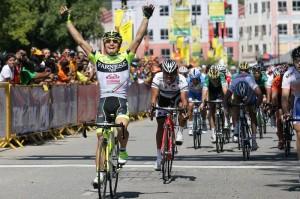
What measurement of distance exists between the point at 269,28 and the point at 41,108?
403ft

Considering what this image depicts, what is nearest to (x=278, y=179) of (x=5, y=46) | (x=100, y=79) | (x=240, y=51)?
(x=100, y=79)

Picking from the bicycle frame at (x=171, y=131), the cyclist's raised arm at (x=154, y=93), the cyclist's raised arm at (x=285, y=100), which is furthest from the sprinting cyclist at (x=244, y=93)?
the cyclist's raised arm at (x=285, y=100)

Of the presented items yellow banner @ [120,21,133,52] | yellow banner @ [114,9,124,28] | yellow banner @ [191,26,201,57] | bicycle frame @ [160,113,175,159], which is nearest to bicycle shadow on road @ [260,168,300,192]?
bicycle frame @ [160,113,175,159]

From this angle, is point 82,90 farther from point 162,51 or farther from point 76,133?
point 162,51

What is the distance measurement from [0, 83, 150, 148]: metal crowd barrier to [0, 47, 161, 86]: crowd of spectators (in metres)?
0.36

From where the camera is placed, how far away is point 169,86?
50.1ft

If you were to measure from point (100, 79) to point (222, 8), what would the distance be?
3715cm

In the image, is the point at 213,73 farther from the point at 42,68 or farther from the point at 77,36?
the point at 77,36

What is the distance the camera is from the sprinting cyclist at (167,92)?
1462 centimetres

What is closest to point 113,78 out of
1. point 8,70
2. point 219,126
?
point 219,126

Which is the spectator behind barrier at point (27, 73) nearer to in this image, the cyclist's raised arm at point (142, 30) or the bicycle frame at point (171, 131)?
the bicycle frame at point (171, 131)

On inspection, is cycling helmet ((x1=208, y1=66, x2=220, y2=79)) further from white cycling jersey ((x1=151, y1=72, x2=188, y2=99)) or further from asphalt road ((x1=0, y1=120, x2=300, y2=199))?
white cycling jersey ((x1=151, y1=72, x2=188, y2=99))

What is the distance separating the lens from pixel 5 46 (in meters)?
81.8

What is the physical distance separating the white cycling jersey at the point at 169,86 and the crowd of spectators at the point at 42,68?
7147 millimetres
